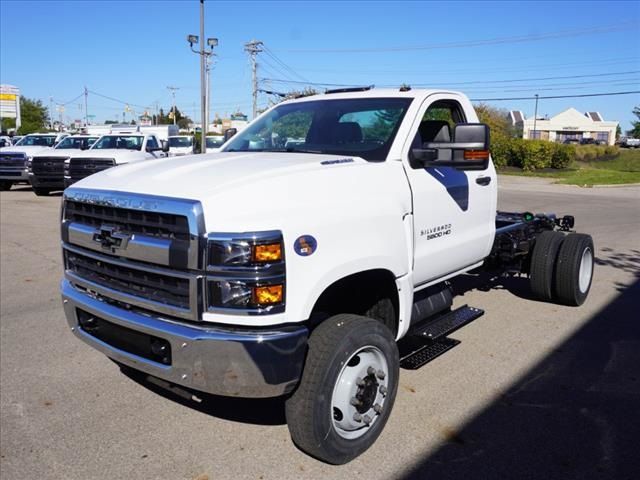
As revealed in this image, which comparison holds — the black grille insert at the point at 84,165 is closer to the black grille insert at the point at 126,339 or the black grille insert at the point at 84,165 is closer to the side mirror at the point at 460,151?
the black grille insert at the point at 126,339

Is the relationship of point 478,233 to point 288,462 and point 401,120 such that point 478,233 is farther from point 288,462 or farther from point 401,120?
point 288,462

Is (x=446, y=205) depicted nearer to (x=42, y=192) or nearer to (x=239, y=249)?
(x=239, y=249)

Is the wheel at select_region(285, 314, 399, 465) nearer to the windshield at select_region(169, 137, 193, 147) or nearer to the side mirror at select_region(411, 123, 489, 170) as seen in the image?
the side mirror at select_region(411, 123, 489, 170)

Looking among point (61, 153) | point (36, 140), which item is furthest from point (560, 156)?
point (61, 153)

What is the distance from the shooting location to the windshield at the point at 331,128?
163 inches

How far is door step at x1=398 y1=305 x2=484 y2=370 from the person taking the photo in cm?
418

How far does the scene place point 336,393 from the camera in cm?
323

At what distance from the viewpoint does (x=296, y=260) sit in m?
2.91

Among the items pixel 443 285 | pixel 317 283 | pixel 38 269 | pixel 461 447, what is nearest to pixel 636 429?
pixel 461 447

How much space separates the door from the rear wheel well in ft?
1.12

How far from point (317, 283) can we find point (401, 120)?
5.43 ft

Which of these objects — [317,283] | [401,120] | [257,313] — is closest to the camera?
[257,313]

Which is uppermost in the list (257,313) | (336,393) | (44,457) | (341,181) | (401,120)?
(401,120)

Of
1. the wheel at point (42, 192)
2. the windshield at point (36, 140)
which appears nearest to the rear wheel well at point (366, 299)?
the wheel at point (42, 192)
